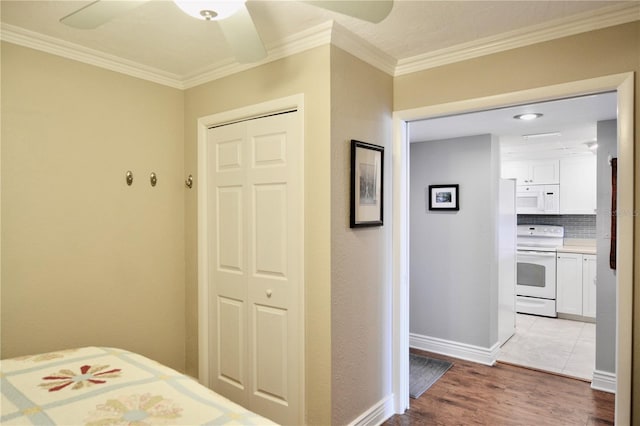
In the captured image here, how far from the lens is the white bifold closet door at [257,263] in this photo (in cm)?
239

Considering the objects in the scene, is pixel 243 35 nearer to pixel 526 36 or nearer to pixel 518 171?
pixel 526 36

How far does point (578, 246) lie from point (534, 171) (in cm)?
121

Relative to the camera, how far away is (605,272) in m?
3.15

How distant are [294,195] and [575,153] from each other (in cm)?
456

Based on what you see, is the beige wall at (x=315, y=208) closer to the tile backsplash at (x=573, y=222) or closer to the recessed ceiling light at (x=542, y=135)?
the recessed ceiling light at (x=542, y=135)

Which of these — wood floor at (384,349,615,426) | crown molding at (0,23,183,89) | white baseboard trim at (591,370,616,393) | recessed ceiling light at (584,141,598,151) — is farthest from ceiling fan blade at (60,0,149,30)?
recessed ceiling light at (584,141,598,151)

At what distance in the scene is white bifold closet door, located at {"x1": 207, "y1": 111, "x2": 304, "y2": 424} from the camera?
239cm

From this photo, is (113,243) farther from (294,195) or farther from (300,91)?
(300,91)

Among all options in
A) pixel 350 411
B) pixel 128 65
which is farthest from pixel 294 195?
pixel 128 65

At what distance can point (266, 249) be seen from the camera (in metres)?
2.52

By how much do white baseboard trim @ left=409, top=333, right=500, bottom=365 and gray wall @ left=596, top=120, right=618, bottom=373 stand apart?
2.82 feet

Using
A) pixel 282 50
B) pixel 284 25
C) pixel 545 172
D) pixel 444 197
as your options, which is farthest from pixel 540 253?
pixel 284 25

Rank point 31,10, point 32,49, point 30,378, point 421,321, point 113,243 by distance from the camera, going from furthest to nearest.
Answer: point 421,321 → point 113,243 → point 32,49 → point 31,10 → point 30,378

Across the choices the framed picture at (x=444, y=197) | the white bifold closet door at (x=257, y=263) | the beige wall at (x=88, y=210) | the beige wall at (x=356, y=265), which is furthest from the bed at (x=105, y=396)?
the framed picture at (x=444, y=197)
